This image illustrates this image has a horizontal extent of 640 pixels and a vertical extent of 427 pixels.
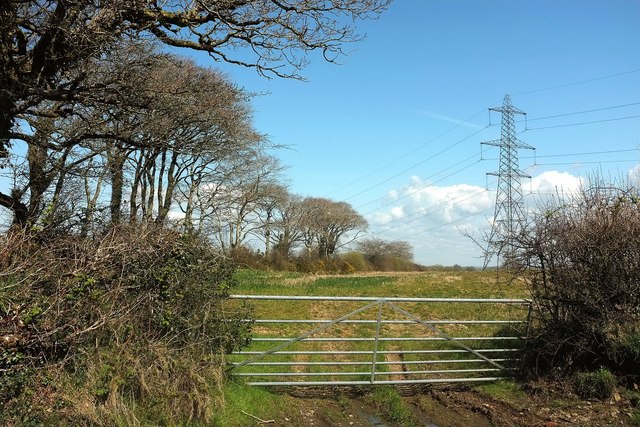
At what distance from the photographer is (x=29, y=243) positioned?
5645mm

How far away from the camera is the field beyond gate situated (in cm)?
747

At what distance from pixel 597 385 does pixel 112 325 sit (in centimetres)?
660

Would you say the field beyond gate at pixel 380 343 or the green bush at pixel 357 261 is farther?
the green bush at pixel 357 261

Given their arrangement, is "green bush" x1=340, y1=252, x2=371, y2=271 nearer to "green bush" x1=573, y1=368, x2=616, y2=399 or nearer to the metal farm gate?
the metal farm gate

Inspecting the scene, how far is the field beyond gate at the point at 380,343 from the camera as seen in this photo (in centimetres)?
747

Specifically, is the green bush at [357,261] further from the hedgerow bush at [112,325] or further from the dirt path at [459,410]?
the hedgerow bush at [112,325]

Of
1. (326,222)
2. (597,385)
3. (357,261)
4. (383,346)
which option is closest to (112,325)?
(383,346)

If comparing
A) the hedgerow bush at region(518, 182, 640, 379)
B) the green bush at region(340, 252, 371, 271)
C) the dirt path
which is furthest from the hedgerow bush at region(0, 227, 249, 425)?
the green bush at region(340, 252, 371, 271)

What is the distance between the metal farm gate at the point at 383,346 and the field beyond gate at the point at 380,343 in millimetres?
16

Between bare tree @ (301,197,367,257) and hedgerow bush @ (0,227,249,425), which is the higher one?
bare tree @ (301,197,367,257)

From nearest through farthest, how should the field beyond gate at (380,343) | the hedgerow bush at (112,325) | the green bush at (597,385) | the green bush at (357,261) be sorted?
the hedgerow bush at (112,325), the green bush at (597,385), the field beyond gate at (380,343), the green bush at (357,261)

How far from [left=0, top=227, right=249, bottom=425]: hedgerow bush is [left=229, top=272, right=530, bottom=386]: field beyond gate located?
30.3 inches

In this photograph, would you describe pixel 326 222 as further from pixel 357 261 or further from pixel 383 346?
pixel 383 346

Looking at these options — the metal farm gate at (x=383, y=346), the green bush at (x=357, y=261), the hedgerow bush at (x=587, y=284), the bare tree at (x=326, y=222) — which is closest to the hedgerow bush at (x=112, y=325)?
the metal farm gate at (x=383, y=346)
